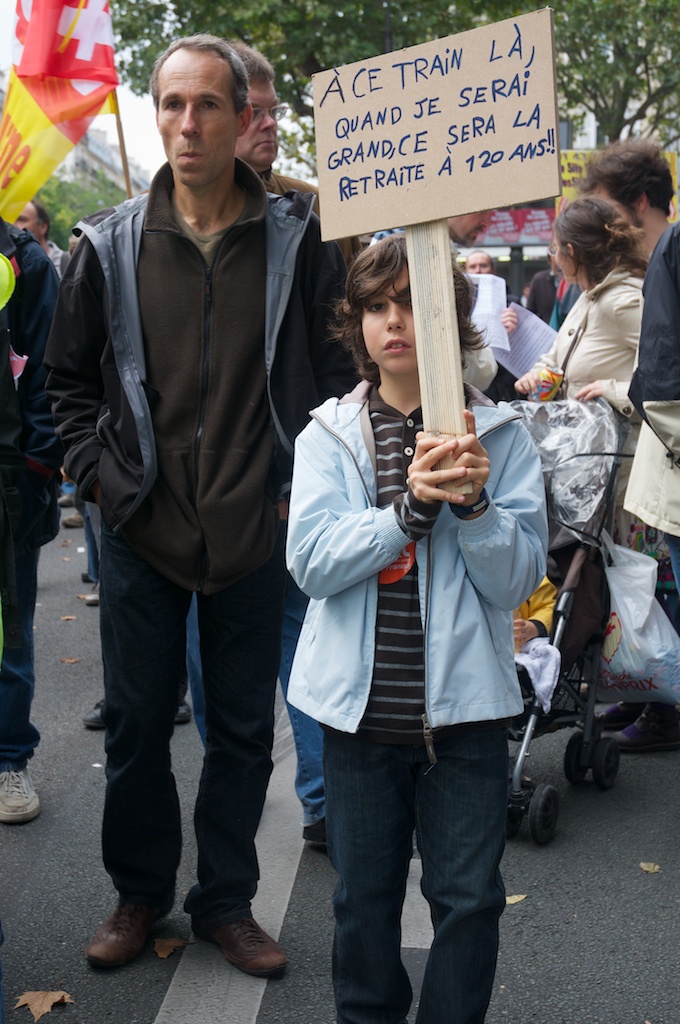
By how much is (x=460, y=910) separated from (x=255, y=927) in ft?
3.54

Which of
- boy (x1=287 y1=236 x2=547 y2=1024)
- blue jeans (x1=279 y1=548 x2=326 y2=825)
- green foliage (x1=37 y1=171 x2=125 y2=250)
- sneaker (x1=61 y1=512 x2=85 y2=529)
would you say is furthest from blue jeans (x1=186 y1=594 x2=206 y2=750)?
green foliage (x1=37 y1=171 x2=125 y2=250)

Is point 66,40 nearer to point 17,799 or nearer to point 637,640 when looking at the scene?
point 17,799

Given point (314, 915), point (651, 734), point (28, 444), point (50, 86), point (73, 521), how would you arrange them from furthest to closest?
point (73, 521) → point (651, 734) → point (50, 86) → point (28, 444) → point (314, 915)

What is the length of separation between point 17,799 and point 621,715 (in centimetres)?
253

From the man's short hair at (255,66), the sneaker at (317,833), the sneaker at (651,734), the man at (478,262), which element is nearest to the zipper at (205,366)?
the man's short hair at (255,66)

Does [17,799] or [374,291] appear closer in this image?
[374,291]

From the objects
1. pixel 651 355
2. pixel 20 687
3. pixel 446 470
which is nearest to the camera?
pixel 446 470

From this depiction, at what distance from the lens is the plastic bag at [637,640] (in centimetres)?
454

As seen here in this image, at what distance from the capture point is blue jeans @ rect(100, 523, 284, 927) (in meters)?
3.23

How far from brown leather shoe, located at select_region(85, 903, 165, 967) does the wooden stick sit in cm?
174

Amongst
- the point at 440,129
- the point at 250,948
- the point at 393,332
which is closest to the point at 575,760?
the point at 250,948

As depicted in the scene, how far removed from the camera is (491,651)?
2492mm

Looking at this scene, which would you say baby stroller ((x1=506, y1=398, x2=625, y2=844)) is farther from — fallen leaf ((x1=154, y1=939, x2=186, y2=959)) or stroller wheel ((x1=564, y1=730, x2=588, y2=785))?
fallen leaf ((x1=154, y1=939, x2=186, y2=959))

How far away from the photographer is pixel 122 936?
3342 mm
